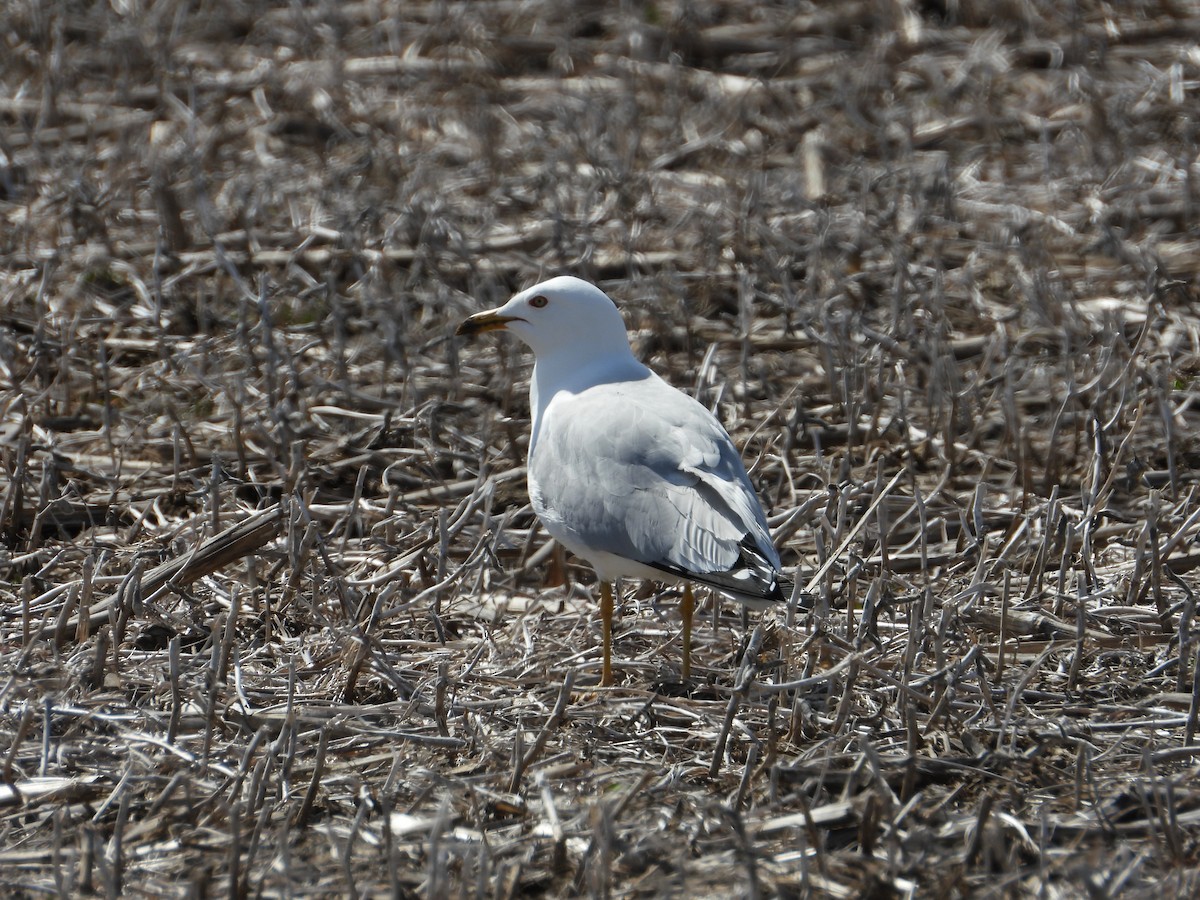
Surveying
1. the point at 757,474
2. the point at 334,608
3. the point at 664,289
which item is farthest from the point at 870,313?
the point at 334,608

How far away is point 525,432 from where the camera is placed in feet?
20.2

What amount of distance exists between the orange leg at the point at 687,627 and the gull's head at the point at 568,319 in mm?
885

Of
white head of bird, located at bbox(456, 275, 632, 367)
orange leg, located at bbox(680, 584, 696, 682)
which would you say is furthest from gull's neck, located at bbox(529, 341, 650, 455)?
orange leg, located at bbox(680, 584, 696, 682)

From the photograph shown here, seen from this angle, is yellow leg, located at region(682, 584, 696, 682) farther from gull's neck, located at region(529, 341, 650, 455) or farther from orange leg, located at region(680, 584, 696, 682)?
gull's neck, located at region(529, 341, 650, 455)

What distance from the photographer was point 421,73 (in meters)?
9.88

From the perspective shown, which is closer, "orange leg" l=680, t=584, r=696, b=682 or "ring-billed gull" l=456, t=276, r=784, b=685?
"ring-billed gull" l=456, t=276, r=784, b=685

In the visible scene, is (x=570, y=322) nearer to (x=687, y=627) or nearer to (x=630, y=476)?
(x=630, y=476)

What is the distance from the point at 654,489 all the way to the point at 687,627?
46 cm

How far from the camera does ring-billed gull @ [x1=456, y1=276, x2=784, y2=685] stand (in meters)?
4.09

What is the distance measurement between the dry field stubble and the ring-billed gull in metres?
0.26

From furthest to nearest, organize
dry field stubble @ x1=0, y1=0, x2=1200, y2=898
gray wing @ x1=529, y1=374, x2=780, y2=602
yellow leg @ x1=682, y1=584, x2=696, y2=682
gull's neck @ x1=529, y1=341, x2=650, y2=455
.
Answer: gull's neck @ x1=529, y1=341, x2=650, y2=455, yellow leg @ x1=682, y1=584, x2=696, y2=682, gray wing @ x1=529, y1=374, x2=780, y2=602, dry field stubble @ x1=0, y1=0, x2=1200, y2=898

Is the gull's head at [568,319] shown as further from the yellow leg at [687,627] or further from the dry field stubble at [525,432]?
the yellow leg at [687,627]

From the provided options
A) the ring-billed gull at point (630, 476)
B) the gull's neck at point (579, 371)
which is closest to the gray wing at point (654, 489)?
the ring-billed gull at point (630, 476)

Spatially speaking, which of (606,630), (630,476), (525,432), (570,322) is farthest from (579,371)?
(525,432)
